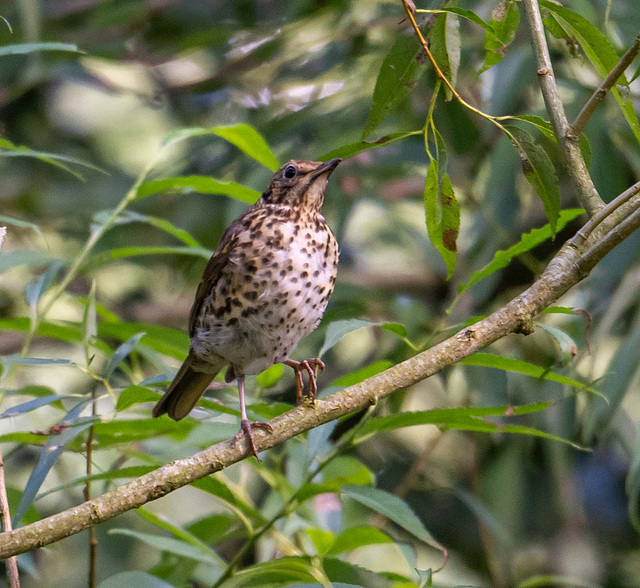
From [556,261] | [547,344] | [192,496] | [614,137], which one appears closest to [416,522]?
[556,261]

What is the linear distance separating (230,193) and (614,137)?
1936 millimetres

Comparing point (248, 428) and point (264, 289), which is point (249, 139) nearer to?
point (264, 289)

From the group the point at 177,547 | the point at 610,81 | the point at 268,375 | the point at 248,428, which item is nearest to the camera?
the point at 610,81

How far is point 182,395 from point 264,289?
386mm

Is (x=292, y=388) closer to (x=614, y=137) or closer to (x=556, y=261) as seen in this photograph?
(x=614, y=137)

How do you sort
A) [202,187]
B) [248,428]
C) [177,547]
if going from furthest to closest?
1. [202,187]
2. [177,547]
3. [248,428]

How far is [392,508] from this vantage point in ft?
6.91

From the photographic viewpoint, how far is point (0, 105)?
5059 mm

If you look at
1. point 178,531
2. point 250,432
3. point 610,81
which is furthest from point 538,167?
point 178,531

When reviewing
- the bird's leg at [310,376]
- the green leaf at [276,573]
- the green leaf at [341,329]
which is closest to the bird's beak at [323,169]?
the bird's leg at [310,376]

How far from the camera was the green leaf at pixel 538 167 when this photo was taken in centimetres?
186

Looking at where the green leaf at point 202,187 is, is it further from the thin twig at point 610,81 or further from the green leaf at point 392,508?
the thin twig at point 610,81

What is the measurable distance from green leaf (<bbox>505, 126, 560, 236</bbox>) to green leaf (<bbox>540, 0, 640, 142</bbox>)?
19 centimetres

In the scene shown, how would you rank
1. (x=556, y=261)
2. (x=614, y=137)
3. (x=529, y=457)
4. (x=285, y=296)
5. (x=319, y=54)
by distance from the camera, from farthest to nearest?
(x=319, y=54) < (x=529, y=457) < (x=614, y=137) < (x=285, y=296) < (x=556, y=261)
